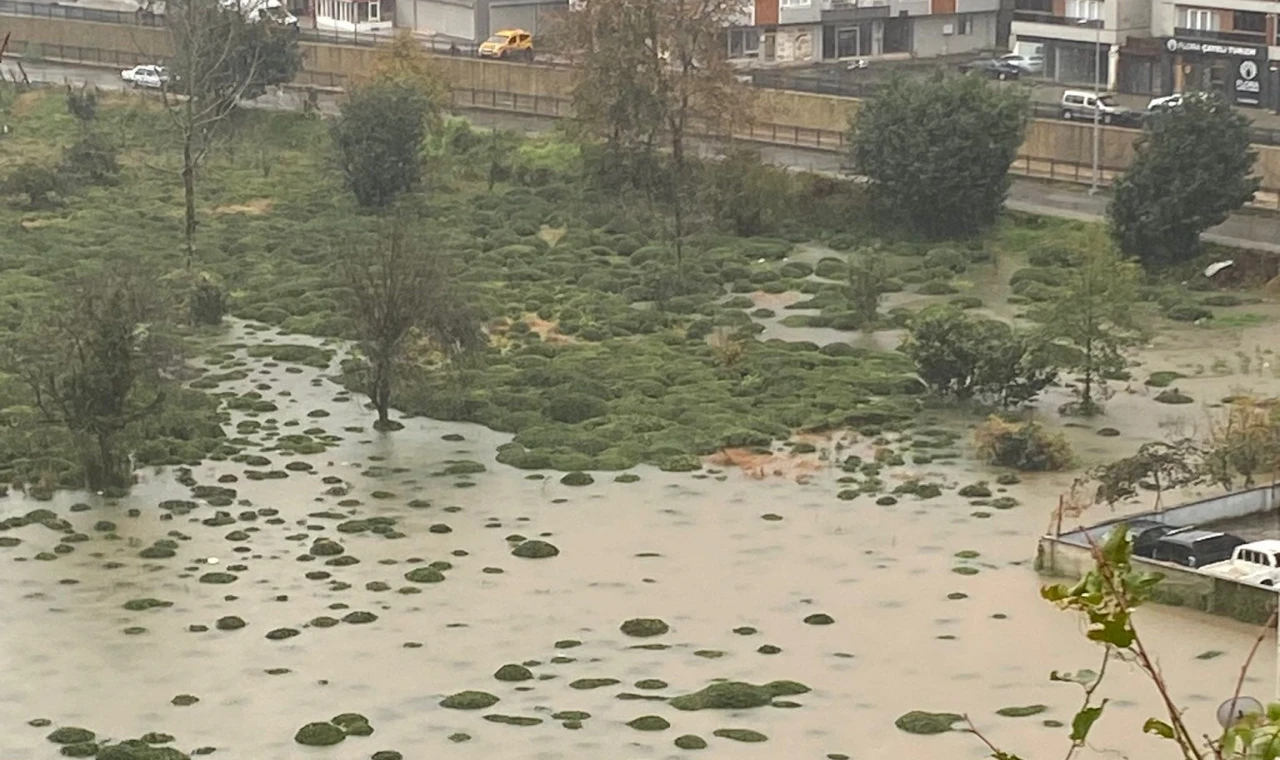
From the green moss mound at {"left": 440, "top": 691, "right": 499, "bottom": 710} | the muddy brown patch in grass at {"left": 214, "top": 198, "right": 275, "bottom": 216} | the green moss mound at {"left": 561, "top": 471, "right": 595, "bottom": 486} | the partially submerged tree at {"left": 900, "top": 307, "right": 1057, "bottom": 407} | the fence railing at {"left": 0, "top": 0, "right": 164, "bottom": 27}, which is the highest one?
the fence railing at {"left": 0, "top": 0, "right": 164, "bottom": 27}

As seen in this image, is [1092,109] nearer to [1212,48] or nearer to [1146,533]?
[1212,48]

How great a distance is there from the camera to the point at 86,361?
→ 103 feet

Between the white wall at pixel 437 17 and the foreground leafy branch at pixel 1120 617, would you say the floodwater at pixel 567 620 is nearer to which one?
the foreground leafy branch at pixel 1120 617

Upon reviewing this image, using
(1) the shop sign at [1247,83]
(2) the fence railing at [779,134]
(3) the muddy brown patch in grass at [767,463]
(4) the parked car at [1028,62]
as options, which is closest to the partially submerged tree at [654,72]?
(2) the fence railing at [779,134]

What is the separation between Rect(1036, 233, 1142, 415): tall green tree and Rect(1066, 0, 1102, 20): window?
23.6 meters

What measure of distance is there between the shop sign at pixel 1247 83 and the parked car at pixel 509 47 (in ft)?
62.9

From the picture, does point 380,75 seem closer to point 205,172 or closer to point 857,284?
point 205,172

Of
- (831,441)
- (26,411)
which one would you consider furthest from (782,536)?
(26,411)

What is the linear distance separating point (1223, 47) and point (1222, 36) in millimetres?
422

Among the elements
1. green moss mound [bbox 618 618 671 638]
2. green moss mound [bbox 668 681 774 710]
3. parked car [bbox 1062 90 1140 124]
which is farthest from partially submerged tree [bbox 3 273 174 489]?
parked car [bbox 1062 90 1140 124]

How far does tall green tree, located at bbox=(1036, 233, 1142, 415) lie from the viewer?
34969mm

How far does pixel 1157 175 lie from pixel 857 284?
7079 mm

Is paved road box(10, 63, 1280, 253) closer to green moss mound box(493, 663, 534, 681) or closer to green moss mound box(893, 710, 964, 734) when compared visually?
green moss mound box(893, 710, 964, 734)

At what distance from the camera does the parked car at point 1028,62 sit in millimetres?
59906
